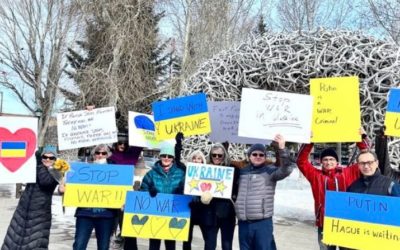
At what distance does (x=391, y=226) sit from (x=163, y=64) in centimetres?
2096

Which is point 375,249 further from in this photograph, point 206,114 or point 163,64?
point 163,64

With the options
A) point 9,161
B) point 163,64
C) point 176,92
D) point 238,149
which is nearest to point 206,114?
point 9,161

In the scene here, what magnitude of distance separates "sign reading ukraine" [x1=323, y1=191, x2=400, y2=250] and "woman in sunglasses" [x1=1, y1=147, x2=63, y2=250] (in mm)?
2518

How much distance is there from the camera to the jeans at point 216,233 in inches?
189

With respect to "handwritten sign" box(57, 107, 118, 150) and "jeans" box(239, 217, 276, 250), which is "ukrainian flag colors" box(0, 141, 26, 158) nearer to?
"handwritten sign" box(57, 107, 118, 150)

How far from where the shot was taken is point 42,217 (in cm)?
457

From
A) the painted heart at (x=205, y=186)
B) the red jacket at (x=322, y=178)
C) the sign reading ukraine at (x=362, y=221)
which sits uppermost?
the red jacket at (x=322, y=178)

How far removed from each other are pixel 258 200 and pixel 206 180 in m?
0.53

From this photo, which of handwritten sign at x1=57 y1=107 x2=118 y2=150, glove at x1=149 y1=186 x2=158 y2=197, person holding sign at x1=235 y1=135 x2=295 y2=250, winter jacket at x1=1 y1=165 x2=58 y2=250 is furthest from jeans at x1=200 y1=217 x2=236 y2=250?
handwritten sign at x1=57 y1=107 x2=118 y2=150

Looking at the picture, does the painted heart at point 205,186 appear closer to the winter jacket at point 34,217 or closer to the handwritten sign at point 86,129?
the winter jacket at point 34,217

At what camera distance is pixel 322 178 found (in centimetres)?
464

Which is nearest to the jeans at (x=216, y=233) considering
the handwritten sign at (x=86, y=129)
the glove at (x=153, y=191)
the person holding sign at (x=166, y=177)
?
the person holding sign at (x=166, y=177)

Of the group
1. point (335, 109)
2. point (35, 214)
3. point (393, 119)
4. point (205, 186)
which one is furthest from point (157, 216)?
point (393, 119)

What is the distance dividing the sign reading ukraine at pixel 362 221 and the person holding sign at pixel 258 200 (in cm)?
56
